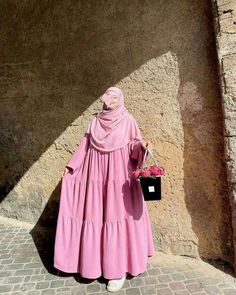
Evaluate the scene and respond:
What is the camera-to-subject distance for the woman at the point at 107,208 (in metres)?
3.00

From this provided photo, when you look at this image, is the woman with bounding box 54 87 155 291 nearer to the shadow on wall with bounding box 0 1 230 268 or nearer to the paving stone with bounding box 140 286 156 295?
the paving stone with bounding box 140 286 156 295

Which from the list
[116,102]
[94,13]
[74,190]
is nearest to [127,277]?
[74,190]

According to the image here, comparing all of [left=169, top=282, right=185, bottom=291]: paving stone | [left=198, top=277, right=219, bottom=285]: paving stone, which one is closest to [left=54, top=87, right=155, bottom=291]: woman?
[left=169, top=282, right=185, bottom=291]: paving stone

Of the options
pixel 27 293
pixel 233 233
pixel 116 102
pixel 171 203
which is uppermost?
pixel 116 102

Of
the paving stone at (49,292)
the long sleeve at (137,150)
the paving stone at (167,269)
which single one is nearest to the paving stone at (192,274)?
the paving stone at (167,269)

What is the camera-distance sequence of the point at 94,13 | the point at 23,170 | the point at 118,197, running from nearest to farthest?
the point at 118,197 → the point at 94,13 → the point at 23,170

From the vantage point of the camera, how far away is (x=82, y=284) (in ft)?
9.98

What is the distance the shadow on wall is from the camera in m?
3.26

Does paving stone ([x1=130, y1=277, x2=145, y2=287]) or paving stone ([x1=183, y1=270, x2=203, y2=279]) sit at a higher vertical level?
paving stone ([x1=183, y1=270, x2=203, y2=279])

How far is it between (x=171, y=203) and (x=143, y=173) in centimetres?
91

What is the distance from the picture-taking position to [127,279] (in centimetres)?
310

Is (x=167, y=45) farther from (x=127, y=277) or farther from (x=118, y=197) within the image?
(x=127, y=277)

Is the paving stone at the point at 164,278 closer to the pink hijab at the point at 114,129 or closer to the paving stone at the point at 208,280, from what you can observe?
the paving stone at the point at 208,280

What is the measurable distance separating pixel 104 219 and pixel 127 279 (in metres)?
0.64
